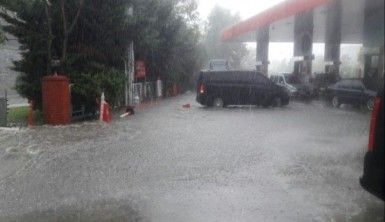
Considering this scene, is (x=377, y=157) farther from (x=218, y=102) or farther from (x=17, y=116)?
(x=218, y=102)

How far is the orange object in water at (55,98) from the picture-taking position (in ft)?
50.4

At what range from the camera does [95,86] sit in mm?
17172

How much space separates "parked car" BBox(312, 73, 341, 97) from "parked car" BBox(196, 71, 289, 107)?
21.0ft

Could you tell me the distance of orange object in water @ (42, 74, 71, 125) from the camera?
15.4 metres

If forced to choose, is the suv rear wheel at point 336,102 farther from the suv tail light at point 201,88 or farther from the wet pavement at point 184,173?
the wet pavement at point 184,173

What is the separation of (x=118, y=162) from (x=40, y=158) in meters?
1.68

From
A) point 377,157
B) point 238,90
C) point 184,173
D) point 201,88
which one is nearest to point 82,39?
point 201,88

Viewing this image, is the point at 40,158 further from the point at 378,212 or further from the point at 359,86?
the point at 359,86

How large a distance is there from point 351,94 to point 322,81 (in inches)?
373

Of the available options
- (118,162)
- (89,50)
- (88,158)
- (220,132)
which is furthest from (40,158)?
(89,50)

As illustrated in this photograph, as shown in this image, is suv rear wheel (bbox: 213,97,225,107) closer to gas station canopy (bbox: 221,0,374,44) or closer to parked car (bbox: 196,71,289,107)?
parked car (bbox: 196,71,289,107)

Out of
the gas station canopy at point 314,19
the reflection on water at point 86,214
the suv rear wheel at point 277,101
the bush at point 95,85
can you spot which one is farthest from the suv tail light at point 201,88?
the reflection on water at point 86,214

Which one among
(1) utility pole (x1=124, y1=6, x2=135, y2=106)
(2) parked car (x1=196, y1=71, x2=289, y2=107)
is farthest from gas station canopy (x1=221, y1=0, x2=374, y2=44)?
(1) utility pole (x1=124, y1=6, x2=135, y2=106)

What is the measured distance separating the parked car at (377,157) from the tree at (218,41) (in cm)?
6267
